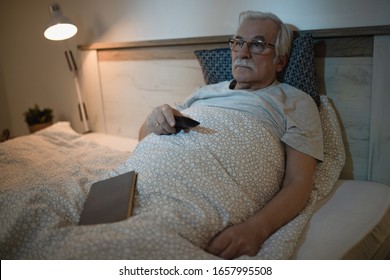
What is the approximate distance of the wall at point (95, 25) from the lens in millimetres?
1232

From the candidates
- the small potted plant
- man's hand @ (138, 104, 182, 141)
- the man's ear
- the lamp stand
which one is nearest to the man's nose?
the man's ear

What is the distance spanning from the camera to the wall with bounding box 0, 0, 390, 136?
123 cm

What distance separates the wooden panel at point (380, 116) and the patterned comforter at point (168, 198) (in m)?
0.33

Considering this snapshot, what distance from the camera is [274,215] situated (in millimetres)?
915

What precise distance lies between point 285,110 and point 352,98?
0.95ft

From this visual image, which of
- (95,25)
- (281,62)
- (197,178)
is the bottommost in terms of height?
(197,178)

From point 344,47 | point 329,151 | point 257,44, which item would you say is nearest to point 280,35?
point 257,44

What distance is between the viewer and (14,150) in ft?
4.67

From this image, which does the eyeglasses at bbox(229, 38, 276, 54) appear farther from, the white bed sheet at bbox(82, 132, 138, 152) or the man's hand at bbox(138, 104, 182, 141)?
the white bed sheet at bbox(82, 132, 138, 152)

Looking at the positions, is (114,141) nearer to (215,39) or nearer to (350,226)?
(215,39)

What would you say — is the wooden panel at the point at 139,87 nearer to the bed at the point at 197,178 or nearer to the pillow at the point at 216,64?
the bed at the point at 197,178

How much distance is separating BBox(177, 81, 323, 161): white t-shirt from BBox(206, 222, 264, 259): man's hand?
1.16 ft

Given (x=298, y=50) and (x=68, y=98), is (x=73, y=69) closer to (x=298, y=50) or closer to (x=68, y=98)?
(x=68, y=98)
